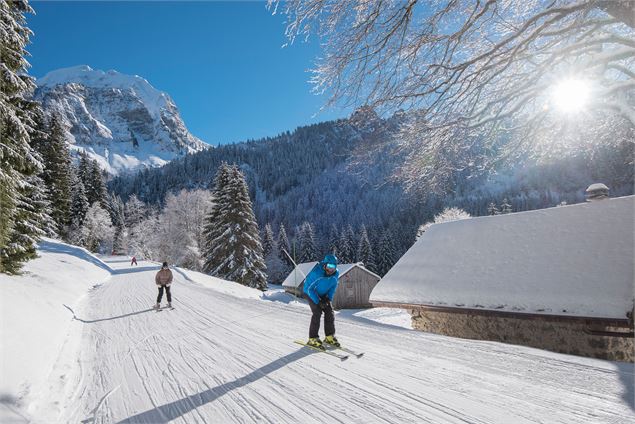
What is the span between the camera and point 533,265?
28.5ft

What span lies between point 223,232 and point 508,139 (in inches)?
1101

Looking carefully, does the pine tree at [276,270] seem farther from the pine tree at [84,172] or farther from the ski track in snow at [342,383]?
the ski track in snow at [342,383]

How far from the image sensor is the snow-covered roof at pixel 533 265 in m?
7.16

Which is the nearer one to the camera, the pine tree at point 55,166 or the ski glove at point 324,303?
the ski glove at point 324,303

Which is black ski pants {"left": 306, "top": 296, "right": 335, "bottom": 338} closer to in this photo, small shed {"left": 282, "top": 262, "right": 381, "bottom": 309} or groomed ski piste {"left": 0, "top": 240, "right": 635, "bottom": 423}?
groomed ski piste {"left": 0, "top": 240, "right": 635, "bottom": 423}

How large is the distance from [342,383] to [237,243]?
2804 cm

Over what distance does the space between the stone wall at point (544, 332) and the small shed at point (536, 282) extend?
0.02 meters

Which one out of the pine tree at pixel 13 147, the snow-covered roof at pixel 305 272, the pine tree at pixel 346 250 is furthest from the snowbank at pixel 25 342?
the pine tree at pixel 346 250

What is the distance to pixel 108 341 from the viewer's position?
7258 mm

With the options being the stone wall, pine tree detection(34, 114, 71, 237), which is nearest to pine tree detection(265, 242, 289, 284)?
pine tree detection(34, 114, 71, 237)

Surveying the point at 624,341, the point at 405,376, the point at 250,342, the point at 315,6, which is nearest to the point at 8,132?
the point at 250,342

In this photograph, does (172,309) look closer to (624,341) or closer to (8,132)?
(8,132)

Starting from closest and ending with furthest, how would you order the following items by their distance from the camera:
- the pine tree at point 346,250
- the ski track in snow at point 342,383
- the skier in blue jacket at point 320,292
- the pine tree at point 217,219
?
1. the ski track in snow at point 342,383
2. the skier in blue jacket at point 320,292
3. the pine tree at point 217,219
4. the pine tree at point 346,250

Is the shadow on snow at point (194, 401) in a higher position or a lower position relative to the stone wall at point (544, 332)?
lower
